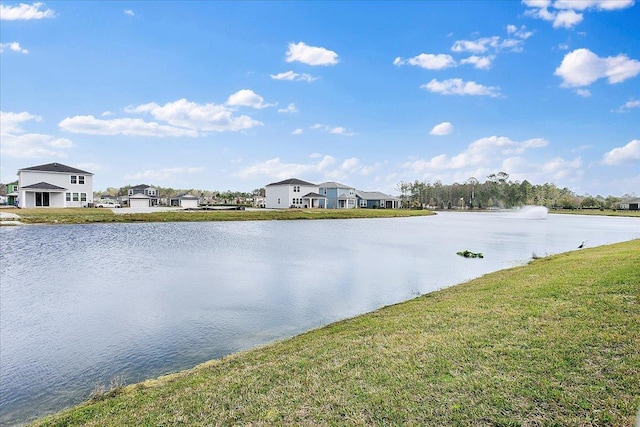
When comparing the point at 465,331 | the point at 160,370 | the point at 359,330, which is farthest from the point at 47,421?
the point at 465,331

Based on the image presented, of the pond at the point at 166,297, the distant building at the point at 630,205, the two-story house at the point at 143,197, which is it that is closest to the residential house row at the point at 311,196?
the two-story house at the point at 143,197

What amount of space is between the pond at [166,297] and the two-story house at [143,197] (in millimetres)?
47810

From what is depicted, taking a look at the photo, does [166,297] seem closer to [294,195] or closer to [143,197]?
[294,195]

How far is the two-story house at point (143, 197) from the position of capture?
71.5m

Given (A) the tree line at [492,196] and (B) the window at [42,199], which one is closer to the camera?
(B) the window at [42,199]

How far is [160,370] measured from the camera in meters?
7.34

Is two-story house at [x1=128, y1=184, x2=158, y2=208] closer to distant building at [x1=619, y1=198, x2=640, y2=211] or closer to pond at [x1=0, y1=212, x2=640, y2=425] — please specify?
pond at [x1=0, y1=212, x2=640, y2=425]

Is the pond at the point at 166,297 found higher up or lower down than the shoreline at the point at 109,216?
lower down

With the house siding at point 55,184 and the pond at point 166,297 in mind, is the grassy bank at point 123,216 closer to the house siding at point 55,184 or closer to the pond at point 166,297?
the house siding at point 55,184

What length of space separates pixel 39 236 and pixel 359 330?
99.7 ft

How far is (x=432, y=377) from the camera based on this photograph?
503 cm

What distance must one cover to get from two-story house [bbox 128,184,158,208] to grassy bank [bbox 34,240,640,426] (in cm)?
7253

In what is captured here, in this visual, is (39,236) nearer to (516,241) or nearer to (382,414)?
(382,414)

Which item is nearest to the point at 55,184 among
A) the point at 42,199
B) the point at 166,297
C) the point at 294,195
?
the point at 42,199
